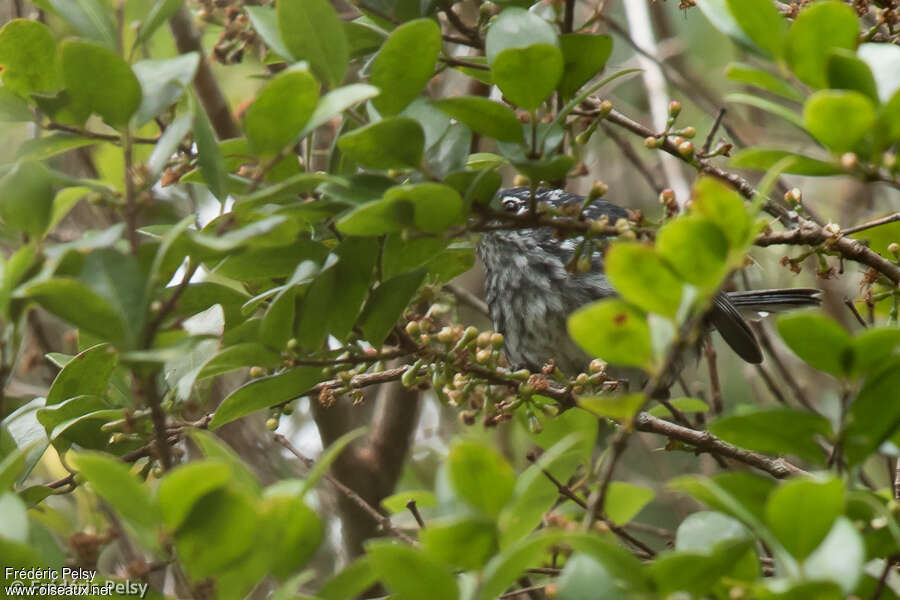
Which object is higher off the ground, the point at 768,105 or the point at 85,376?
the point at 768,105

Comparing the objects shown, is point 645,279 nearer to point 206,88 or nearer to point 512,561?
point 512,561

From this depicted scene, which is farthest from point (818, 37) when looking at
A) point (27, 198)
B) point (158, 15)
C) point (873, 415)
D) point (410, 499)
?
point (410, 499)

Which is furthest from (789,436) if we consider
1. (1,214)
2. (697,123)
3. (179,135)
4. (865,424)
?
(697,123)

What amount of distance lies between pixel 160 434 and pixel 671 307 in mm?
620

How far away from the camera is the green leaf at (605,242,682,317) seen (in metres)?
1.04

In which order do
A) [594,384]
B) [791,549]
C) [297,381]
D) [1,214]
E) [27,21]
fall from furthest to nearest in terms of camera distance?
[594,384], [297,381], [27,21], [1,214], [791,549]

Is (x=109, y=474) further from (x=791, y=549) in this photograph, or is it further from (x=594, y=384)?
(x=594, y=384)

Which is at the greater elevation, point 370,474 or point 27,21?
point 27,21

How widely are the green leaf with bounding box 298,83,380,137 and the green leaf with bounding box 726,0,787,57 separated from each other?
48 centimetres

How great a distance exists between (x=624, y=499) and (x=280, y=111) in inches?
48.5

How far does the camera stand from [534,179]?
158cm

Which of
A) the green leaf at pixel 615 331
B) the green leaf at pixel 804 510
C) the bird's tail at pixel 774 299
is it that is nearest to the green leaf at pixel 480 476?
the green leaf at pixel 615 331

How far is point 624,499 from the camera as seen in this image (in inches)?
83.8

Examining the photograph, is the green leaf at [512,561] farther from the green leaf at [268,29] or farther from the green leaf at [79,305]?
the green leaf at [268,29]
